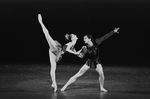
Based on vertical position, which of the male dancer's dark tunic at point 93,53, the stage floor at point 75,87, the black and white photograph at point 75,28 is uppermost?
the black and white photograph at point 75,28

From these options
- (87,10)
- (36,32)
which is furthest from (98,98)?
(36,32)

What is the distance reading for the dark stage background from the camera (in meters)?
9.43

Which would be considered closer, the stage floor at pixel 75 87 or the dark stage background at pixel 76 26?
the stage floor at pixel 75 87

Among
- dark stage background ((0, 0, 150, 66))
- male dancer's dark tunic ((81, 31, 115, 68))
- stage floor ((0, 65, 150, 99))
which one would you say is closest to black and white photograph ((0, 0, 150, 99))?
dark stage background ((0, 0, 150, 66))

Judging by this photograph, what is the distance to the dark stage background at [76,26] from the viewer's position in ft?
30.9

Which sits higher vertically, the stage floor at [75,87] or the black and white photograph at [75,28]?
the black and white photograph at [75,28]

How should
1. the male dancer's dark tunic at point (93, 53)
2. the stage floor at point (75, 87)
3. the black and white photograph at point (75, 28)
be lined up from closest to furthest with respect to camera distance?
the stage floor at point (75, 87) → the male dancer's dark tunic at point (93, 53) → the black and white photograph at point (75, 28)

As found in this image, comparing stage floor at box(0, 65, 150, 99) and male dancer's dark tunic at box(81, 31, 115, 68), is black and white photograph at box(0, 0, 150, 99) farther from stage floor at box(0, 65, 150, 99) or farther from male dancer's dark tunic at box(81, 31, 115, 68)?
male dancer's dark tunic at box(81, 31, 115, 68)

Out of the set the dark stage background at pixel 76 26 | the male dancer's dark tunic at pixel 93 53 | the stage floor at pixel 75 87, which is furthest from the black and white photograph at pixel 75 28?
the male dancer's dark tunic at pixel 93 53

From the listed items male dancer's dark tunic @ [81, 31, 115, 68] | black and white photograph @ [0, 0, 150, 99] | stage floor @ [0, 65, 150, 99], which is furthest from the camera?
black and white photograph @ [0, 0, 150, 99]

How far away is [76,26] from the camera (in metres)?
9.70

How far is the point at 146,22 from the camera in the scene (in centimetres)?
962

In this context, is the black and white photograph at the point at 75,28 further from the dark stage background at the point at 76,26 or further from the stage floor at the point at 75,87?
the stage floor at the point at 75,87

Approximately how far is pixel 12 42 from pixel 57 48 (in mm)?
5698
